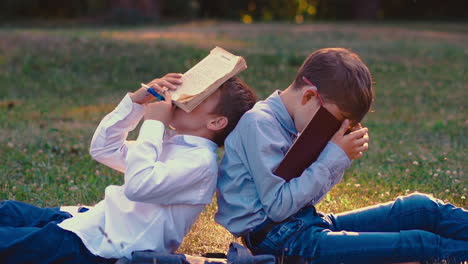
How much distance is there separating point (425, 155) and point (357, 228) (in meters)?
3.28

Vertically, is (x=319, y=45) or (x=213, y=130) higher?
(x=213, y=130)

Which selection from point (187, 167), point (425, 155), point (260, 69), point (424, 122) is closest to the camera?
point (187, 167)

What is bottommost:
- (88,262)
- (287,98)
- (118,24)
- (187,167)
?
(118,24)

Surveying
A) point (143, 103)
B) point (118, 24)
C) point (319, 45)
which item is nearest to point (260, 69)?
point (319, 45)

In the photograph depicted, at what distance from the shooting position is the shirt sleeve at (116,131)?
3.61 m

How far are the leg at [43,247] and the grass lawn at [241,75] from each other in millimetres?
825

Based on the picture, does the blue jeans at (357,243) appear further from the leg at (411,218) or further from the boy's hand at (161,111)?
the boy's hand at (161,111)

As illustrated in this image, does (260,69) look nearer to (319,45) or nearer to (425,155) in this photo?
(319,45)

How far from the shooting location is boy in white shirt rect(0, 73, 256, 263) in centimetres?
317

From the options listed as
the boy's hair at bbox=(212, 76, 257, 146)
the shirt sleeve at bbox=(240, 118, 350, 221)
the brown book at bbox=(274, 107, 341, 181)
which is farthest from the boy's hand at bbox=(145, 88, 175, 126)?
the brown book at bbox=(274, 107, 341, 181)

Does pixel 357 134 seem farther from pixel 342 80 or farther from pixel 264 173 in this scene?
pixel 264 173

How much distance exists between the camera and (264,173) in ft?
10.5

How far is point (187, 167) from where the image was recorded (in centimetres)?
320

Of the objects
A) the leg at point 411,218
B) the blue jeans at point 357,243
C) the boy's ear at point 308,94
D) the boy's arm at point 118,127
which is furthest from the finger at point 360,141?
the boy's arm at point 118,127
